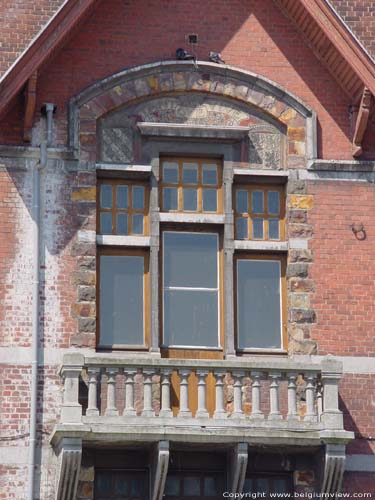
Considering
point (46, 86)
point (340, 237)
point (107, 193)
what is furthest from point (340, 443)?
point (46, 86)

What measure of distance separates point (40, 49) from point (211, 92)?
232 centimetres

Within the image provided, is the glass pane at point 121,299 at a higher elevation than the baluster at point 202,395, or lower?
higher

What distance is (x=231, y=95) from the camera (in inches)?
926

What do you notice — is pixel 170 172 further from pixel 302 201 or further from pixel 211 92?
pixel 302 201

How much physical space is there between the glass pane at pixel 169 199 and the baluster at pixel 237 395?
2.56 metres

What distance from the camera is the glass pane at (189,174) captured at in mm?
23297

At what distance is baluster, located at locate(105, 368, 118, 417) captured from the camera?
21344 millimetres

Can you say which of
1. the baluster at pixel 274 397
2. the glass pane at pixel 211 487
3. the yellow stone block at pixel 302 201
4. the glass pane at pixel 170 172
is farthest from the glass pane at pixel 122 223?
the glass pane at pixel 211 487

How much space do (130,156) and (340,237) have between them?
2819 mm

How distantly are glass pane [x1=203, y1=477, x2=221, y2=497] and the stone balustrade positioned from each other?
0.84 metres

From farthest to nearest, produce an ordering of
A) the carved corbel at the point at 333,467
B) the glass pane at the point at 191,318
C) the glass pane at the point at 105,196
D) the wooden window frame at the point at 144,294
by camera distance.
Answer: the glass pane at the point at 105,196, the glass pane at the point at 191,318, the wooden window frame at the point at 144,294, the carved corbel at the point at 333,467

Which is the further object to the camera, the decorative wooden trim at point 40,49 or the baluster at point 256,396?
the decorative wooden trim at point 40,49

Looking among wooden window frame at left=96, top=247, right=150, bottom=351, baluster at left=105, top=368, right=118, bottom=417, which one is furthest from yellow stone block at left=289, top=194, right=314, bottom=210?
baluster at left=105, top=368, right=118, bottom=417

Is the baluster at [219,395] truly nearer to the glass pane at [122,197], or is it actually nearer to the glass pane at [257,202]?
the glass pane at [257,202]
